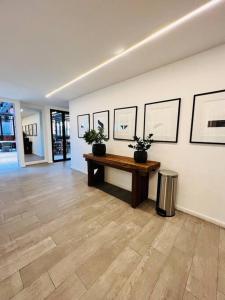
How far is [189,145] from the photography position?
7.26 ft

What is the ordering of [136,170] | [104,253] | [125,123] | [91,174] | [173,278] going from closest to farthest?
[173,278] → [104,253] → [136,170] → [125,123] → [91,174]

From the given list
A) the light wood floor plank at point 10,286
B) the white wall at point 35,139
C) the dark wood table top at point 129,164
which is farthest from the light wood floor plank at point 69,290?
the white wall at point 35,139

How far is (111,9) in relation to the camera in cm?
134

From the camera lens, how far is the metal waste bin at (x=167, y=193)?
7.19 feet

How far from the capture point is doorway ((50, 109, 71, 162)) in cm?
613

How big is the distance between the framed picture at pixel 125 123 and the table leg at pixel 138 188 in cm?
89

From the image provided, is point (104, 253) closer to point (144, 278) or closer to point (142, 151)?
point (144, 278)

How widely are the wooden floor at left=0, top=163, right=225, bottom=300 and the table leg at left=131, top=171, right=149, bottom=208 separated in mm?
170

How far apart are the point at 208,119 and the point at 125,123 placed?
1570 millimetres

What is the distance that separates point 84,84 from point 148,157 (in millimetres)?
2319

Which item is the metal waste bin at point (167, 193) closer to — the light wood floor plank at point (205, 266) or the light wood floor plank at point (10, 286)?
the light wood floor plank at point (205, 266)

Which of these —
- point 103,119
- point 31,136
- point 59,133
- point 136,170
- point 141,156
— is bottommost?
point 136,170

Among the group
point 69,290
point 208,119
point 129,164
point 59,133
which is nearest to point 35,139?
point 59,133

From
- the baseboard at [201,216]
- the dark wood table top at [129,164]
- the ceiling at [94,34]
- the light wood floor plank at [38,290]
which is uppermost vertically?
the ceiling at [94,34]
